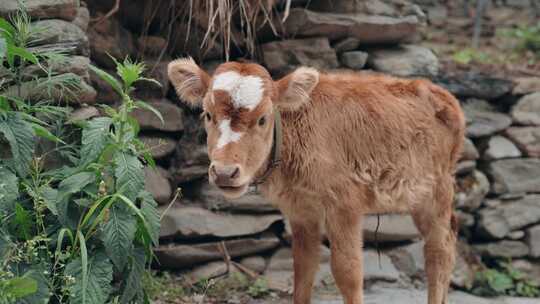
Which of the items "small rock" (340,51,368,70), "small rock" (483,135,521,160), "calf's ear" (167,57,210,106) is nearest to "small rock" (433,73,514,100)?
"small rock" (483,135,521,160)

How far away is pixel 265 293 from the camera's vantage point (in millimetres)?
6805

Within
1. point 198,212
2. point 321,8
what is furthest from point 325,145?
point 321,8

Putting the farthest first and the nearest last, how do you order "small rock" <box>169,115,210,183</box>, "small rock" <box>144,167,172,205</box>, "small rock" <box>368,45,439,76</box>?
"small rock" <box>368,45,439,76</box>, "small rock" <box>169,115,210,183</box>, "small rock" <box>144,167,172,205</box>

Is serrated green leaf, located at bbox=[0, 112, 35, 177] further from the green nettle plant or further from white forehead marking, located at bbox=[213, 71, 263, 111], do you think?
white forehead marking, located at bbox=[213, 71, 263, 111]

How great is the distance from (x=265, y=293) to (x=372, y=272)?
1.08 metres

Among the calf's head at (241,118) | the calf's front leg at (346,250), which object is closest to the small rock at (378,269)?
the calf's front leg at (346,250)

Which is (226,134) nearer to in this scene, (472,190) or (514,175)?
(472,190)

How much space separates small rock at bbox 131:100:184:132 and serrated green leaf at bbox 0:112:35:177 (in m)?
1.96

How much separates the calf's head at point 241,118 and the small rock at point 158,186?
1.65 meters

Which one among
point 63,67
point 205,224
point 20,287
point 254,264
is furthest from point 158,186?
point 20,287

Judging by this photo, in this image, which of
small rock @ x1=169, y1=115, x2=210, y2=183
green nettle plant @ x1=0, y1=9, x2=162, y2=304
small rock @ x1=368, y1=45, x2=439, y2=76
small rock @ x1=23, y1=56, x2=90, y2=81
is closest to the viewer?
→ green nettle plant @ x1=0, y1=9, x2=162, y2=304

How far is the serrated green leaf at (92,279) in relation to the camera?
4535mm

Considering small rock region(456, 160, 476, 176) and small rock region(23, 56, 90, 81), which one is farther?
small rock region(456, 160, 476, 176)

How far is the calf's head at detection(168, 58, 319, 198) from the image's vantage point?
476 cm
